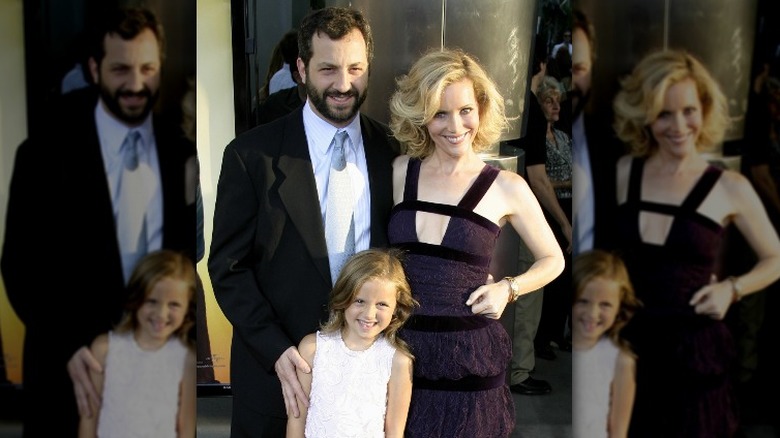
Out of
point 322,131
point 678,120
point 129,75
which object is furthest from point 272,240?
point 678,120

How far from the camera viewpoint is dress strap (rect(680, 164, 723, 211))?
241 cm

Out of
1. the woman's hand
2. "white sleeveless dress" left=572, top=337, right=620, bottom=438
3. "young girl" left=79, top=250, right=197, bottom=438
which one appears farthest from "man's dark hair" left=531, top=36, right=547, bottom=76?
"young girl" left=79, top=250, right=197, bottom=438

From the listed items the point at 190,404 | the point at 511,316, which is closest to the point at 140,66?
the point at 190,404

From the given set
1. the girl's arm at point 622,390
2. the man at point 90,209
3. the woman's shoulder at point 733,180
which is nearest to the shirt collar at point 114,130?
the man at point 90,209

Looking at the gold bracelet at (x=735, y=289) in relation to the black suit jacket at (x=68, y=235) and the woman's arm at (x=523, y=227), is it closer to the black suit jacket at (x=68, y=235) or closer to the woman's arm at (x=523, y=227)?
the woman's arm at (x=523, y=227)

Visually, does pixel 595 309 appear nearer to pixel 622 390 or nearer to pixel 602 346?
pixel 602 346

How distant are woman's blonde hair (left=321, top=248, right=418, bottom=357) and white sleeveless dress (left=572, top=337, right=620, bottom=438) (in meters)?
0.60

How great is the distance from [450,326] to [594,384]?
24.4 inches

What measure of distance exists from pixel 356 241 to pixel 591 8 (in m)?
1.02

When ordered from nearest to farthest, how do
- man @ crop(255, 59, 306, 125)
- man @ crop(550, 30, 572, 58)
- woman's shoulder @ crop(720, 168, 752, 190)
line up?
1. woman's shoulder @ crop(720, 168, 752, 190)
2. man @ crop(255, 59, 306, 125)
3. man @ crop(550, 30, 572, 58)

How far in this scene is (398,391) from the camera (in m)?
2.95

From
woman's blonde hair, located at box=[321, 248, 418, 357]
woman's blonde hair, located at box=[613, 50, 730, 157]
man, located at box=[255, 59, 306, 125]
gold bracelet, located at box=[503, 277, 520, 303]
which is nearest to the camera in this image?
woman's blonde hair, located at box=[613, 50, 730, 157]

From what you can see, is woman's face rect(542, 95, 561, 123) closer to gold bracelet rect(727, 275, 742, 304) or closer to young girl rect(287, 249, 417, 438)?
young girl rect(287, 249, 417, 438)

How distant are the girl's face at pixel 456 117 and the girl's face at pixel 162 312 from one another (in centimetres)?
85
